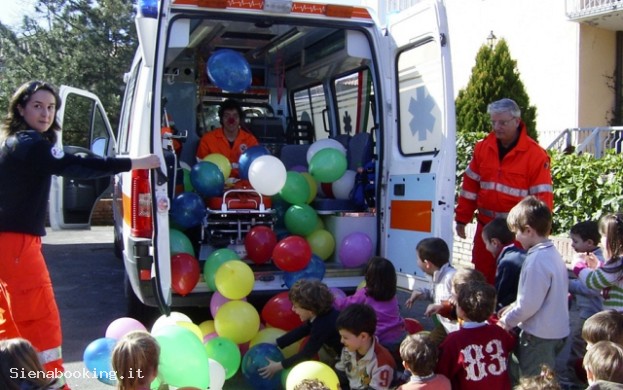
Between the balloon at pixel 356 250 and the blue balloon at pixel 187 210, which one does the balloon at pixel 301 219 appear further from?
the blue balloon at pixel 187 210

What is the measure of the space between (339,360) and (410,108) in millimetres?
1928

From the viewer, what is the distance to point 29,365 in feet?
7.42

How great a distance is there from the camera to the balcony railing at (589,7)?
505 inches

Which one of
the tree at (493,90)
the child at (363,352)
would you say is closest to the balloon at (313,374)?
the child at (363,352)

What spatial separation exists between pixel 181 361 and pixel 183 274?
1.12m

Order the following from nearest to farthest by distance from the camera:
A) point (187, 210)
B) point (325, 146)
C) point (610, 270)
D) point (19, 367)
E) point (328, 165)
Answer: point (19, 367) < point (610, 270) < point (187, 210) < point (328, 165) < point (325, 146)

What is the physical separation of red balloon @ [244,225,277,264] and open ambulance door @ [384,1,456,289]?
0.85 metres

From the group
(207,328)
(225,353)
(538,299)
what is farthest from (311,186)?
(538,299)

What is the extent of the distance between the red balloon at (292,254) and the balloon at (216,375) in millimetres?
1024

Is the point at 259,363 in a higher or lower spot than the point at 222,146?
lower

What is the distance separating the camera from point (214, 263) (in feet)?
14.8

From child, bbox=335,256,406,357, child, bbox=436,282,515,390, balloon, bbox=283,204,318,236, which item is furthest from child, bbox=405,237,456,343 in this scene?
balloon, bbox=283,204,318,236

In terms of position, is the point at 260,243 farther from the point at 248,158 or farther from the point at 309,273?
the point at 248,158

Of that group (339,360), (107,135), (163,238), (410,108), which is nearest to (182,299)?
(163,238)
